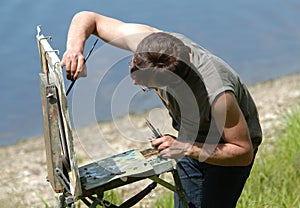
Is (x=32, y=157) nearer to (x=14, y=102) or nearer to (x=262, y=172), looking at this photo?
(x=14, y=102)

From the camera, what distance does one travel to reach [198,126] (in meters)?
3.29

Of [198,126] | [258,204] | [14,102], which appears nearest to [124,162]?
[198,126]

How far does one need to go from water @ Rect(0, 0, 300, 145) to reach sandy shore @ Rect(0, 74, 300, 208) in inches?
19.8

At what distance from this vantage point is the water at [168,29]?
9.30m

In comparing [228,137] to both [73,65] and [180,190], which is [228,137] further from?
[73,65]

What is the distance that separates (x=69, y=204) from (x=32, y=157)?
476cm

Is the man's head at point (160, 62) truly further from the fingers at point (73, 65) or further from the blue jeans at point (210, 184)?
the blue jeans at point (210, 184)

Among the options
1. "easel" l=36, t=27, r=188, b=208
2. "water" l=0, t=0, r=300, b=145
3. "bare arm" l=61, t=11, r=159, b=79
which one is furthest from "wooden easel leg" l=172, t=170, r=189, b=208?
"water" l=0, t=0, r=300, b=145

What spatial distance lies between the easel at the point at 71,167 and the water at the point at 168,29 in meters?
5.84

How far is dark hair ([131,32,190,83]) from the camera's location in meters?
2.98

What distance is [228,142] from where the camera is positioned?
10.4ft

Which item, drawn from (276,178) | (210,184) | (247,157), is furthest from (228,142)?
(276,178)

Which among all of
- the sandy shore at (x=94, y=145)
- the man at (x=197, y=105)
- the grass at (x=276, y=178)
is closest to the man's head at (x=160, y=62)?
the man at (x=197, y=105)

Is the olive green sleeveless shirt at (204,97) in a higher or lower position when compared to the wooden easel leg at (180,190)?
higher
